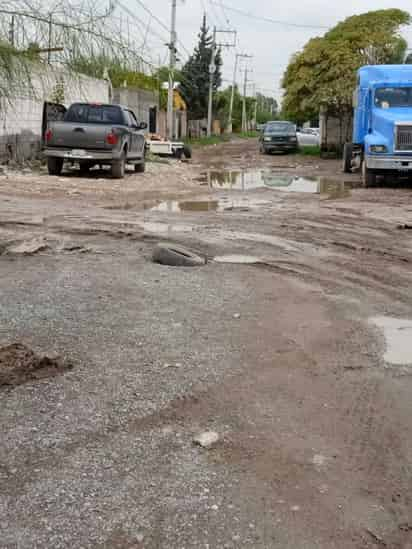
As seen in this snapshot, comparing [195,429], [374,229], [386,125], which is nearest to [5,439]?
[195,429]

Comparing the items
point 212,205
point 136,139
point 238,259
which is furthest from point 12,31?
point 136,139

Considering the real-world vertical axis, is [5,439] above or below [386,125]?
below

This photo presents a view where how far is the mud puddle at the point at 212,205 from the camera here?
13.1 metres

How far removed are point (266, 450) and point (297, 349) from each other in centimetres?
165

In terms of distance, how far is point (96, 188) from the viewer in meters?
15.7

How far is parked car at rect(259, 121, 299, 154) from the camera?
128 feet

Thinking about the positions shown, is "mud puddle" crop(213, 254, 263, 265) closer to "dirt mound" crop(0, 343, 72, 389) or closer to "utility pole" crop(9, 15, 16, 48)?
"dirt mound" crop(0, 343, 72, 389)

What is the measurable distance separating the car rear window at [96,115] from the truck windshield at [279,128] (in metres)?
22.1

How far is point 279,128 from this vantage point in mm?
39844

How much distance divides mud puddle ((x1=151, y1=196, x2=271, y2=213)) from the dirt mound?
8.30m

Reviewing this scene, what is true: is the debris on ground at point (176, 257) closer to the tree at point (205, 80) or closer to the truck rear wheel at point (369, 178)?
the truck rear wheel at point (369, 178)

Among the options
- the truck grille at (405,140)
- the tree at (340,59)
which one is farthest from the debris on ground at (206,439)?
the tree at (340,59)

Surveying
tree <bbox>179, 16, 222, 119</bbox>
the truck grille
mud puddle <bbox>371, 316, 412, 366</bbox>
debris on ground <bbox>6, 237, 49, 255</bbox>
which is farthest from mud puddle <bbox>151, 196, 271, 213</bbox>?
tree <bbox>179, 16, 222, 119</bbox>

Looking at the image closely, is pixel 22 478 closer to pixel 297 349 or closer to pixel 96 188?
pixel 297 349
